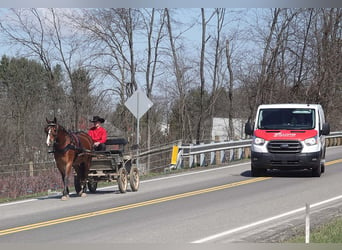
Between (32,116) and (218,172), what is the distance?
64.8 ft

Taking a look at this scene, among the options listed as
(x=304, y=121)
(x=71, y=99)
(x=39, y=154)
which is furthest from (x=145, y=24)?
(x=304, y=121)

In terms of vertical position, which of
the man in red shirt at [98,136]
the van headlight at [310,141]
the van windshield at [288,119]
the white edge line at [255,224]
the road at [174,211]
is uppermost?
the van windshield at [288,119]

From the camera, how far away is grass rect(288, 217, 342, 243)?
10.7 meters

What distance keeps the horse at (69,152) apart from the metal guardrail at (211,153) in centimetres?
984

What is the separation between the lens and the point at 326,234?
37.3 feet

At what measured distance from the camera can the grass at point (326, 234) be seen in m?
10.7

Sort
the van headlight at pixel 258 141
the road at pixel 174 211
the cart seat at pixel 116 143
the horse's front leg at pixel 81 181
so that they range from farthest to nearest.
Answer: the van headlight at pixel 258 141 → the cart seat at pixel 116 143 → the horse's front leg at pixel 81 181 → the road at pixel 174 211

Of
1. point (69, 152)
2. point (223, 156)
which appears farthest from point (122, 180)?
point (223, 156)

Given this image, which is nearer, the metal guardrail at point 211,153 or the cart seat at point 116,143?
the cart seat at point 116,143

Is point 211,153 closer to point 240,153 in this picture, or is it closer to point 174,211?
point 240,153

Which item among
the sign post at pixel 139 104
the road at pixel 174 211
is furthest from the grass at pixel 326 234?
the sign post at pixel 139 104

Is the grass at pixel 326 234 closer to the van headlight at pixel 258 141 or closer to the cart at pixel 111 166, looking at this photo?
the cart at pixel 111 166

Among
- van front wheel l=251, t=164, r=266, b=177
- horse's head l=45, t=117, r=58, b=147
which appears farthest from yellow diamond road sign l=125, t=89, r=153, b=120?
horse's head l=45, t=117, r=58, b=147

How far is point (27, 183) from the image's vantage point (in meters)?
25.9
